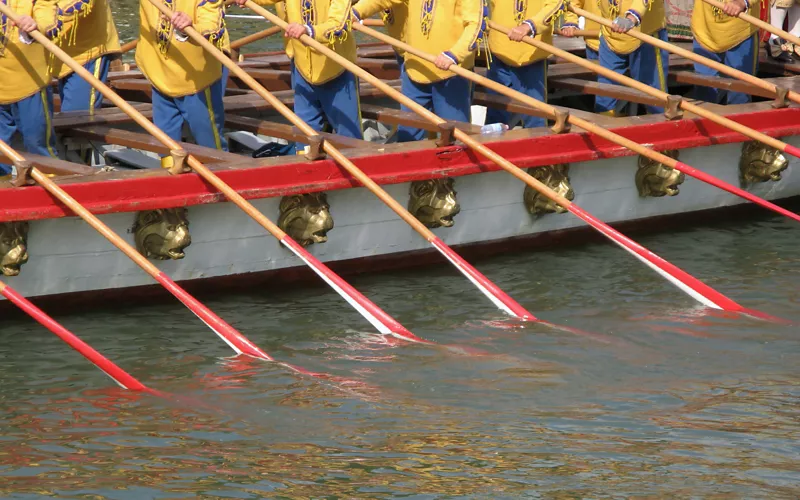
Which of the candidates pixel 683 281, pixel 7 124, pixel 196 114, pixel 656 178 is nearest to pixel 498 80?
pixel 656 178

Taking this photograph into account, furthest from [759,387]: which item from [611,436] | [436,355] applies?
[436,355]

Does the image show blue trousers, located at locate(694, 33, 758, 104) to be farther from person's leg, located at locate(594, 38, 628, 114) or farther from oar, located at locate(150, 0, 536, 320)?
oar, located at locate(150, 0, 536, 320)

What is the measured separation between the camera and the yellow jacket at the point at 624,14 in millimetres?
9086

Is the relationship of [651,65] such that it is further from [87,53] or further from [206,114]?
[87,53]

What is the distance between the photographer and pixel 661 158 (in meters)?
7.46

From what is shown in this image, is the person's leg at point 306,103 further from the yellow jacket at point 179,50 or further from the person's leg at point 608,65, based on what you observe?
the person's leg at point 608,65

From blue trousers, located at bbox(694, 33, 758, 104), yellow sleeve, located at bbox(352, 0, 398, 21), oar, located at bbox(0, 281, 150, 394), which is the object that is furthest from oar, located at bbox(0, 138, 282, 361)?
blue trousers, located at bbox(694, 33, 758, 104)

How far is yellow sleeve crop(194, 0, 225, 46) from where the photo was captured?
7.45 m

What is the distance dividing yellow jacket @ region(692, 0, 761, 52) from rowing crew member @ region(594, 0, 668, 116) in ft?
0.74

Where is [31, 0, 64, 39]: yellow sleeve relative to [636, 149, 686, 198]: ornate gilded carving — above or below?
above

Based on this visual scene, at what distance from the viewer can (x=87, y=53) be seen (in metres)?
8.37

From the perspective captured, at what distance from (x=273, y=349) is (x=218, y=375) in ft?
1.43

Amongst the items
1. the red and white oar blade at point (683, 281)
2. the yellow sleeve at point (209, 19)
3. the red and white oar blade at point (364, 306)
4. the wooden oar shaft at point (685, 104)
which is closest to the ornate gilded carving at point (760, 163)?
the wooden oar shaft at point (685, 104)

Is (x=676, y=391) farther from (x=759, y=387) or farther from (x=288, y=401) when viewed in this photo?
(x=288, y=401)
